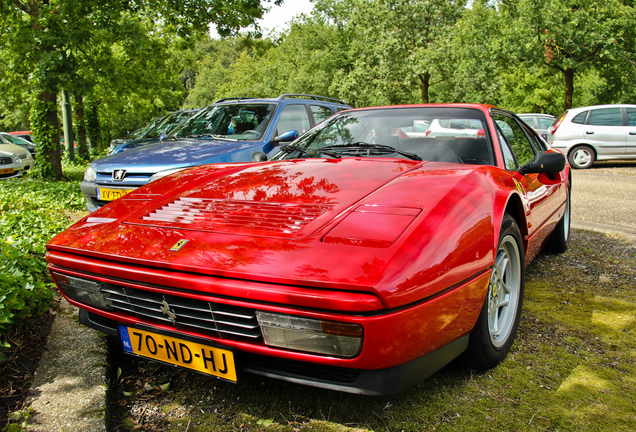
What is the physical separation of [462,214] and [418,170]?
576 mm

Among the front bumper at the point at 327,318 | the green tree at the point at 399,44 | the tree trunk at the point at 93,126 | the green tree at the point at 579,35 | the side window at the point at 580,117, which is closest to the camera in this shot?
the front bumper at the point at 327,318

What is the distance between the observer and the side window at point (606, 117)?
11367mm

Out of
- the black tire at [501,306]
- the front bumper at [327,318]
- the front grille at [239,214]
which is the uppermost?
the front grille at [239,214]

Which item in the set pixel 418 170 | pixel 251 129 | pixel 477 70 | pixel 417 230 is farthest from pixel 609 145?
pixel 477 70

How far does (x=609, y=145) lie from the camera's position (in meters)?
11.4

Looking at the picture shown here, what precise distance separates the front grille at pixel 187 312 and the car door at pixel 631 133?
12.4 m

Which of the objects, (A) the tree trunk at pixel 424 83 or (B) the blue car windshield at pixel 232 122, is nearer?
(B) the blue car windshield at pixel 232 122

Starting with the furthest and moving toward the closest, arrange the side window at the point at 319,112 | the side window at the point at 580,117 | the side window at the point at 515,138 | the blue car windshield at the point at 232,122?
the side window at the point at 580,117 → the side window at the point at 319,112 → the blue car windshield at the point at 232,122 → the side window at the point at 515,138

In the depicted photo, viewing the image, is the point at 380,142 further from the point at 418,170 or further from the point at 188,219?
the point at 188,219

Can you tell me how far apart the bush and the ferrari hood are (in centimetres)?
91

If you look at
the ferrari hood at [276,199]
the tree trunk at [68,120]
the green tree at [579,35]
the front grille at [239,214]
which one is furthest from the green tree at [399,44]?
the front grille at [239,214]

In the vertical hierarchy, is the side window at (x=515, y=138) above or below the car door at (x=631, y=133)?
above

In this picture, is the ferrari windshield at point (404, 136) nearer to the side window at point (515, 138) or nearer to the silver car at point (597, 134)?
the side window at point (515, 138)

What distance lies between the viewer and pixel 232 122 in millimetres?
5887
